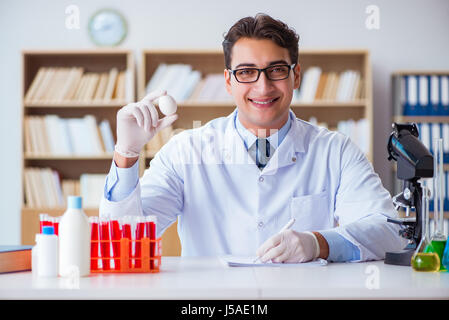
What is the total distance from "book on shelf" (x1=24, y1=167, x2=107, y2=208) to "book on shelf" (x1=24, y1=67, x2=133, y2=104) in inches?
19.6

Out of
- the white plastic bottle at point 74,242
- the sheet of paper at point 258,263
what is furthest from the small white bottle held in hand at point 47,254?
the sheet of paper at point 258,263

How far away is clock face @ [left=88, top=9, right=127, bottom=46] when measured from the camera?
4.09m

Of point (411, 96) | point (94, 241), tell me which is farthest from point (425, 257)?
point (411, 96)

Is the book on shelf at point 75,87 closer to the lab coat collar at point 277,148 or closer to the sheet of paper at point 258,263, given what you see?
the lab coat collar at point 277,148

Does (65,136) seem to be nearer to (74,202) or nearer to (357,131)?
(357,131)

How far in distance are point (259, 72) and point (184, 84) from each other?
212 centimetres

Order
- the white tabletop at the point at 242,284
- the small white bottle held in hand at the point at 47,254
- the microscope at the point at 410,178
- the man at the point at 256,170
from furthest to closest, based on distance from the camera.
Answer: the man at the point at 256,170, the microscope at the point at 410,178, the small white bottle held in hand at the point at 47,254, the white tabletop at the point at 242,284

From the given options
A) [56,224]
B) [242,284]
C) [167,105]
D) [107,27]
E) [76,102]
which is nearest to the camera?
[242,284]

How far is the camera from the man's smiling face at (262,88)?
1795 mm

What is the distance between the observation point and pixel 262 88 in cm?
181

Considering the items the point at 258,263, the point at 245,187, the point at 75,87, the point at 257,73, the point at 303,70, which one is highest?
the point at 303,70

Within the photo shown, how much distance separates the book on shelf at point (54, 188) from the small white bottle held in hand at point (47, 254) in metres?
2.70
